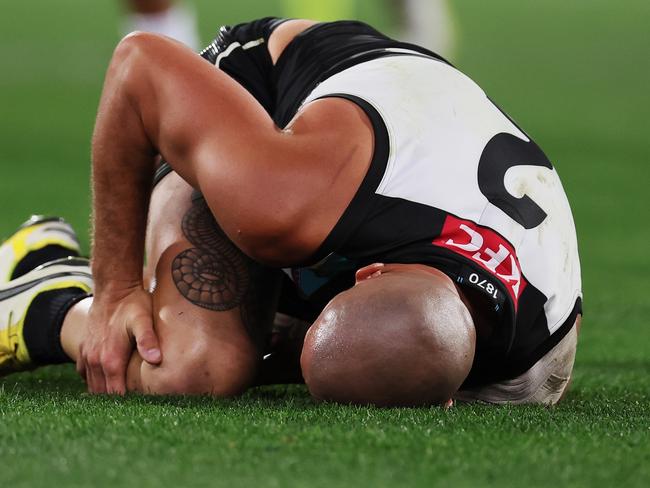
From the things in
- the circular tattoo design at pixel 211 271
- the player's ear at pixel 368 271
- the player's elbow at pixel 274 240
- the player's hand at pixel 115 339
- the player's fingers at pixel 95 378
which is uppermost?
the player's elbow at pixel 274 240

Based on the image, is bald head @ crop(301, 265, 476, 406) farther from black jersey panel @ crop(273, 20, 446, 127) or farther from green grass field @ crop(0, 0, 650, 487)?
black jersey panel @ crop(273, 20, 446, 127)

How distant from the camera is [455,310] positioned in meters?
2.19

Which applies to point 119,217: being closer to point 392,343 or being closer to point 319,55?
point 319,55

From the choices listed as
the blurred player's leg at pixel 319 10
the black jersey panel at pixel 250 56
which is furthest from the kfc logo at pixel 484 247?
the blurred player's leg at pixel 319 10

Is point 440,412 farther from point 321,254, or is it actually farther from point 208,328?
point 208,328

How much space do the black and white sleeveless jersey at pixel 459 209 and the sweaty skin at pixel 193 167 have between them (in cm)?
6

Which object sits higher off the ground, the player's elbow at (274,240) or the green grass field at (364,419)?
the player's elbow at (274,240)

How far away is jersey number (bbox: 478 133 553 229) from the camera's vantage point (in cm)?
247

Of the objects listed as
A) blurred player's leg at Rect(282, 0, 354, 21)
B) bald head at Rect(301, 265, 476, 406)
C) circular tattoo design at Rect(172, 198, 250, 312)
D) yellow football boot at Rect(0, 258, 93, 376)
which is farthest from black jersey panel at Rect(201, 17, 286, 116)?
blurred player's leg at Rect(282, 0, 354, 21)

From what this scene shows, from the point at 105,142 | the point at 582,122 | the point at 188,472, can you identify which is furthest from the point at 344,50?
the point at 582,122

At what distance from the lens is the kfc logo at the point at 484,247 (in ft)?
7.77

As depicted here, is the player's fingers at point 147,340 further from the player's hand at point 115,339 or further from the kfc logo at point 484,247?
the kfc logo at point 484,247

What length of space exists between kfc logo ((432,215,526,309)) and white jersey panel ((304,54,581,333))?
2 cm

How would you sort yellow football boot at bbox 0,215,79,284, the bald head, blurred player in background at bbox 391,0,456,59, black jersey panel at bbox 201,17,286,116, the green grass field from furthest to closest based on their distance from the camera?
blurred player in background at bbox 391,0,456,59 < yellow football boot at bbox 0,215,79,284 < black jersey panel at bbox 201,17,286,116 < the bald head < the green grass field
